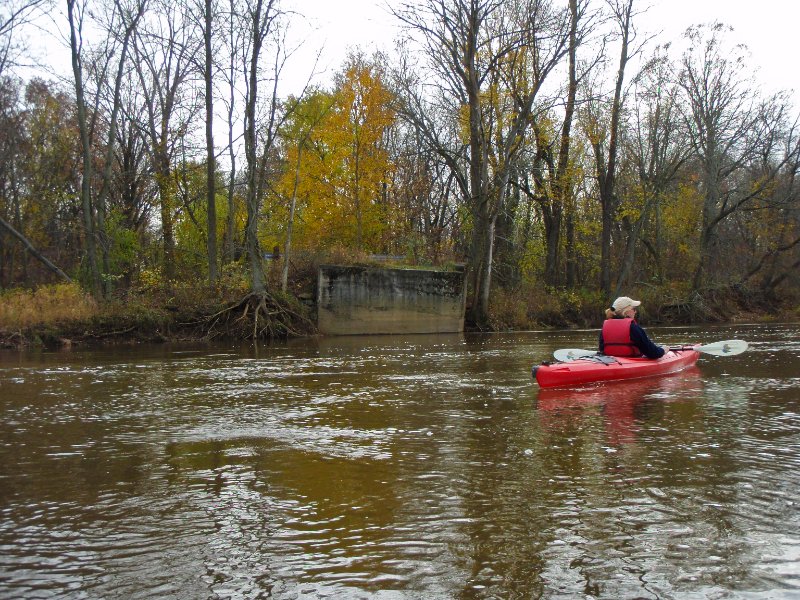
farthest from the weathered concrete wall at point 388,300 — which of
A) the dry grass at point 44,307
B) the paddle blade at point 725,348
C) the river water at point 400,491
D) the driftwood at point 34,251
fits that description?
the river water at point 400,491

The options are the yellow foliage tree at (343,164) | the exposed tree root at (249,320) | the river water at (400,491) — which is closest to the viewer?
the river water at (400,491)

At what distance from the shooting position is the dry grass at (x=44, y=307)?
55.5ft

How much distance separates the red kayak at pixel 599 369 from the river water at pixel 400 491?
0.19 metres

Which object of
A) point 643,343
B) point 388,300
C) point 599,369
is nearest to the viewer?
point 599,369

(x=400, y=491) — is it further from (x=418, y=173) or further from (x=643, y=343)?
(x=418, y=173)

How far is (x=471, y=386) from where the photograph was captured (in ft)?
32.1

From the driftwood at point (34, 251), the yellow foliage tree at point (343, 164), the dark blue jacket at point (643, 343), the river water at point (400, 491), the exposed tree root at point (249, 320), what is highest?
the yellow foliage tree at point (343, 164)

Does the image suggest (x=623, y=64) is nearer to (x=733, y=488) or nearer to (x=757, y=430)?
(x=757, y=430)

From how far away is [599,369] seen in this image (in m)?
9.78

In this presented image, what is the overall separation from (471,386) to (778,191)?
26.8 m

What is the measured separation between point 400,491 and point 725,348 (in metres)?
10.3

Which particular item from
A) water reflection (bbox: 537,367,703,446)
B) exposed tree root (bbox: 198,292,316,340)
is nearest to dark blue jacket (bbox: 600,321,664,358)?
water reflection (bbox: 537,367,703,446)

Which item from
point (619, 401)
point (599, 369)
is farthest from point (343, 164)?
point (619, 401)

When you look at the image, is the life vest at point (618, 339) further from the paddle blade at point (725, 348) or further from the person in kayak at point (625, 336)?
the paddle blade at point (725, 348)
